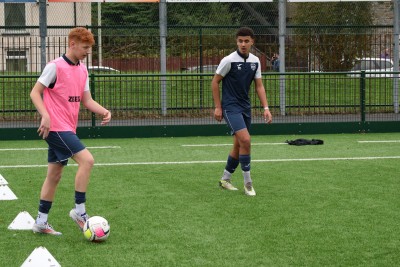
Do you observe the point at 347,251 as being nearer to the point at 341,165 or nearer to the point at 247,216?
the point at 247,216

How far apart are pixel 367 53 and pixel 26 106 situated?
901 centimetres

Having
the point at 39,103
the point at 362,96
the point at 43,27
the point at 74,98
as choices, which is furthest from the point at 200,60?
the point at 39,103

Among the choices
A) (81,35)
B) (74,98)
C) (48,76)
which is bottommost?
(74,98)

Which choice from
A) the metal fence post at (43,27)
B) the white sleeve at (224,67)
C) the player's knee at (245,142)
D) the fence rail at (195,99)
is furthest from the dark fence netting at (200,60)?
the player's knee at (245,142)

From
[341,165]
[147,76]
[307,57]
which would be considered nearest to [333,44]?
[307,57]

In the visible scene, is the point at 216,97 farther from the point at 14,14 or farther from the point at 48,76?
the point at 14,14

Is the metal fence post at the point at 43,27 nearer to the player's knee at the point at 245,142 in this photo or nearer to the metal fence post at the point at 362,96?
the metal fence post at the point at 362,96

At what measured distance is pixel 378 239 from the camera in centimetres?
767

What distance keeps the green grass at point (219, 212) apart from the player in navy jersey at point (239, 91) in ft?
1.62

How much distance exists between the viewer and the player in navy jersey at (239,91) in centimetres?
1045

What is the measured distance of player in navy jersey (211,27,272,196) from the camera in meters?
10.5

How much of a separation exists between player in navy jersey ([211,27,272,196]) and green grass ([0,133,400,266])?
49 cm

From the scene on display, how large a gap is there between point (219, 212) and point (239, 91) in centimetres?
199

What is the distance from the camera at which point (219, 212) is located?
30.0 feet
